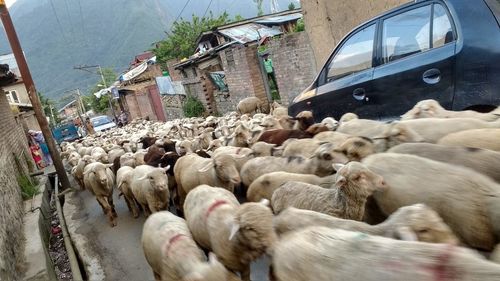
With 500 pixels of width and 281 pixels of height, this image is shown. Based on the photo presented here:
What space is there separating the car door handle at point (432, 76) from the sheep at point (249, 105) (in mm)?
9240

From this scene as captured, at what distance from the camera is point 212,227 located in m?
4.08

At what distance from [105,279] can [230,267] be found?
2.69 metres

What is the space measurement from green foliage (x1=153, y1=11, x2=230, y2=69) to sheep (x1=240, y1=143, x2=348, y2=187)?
29.3 meters

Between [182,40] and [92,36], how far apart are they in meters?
133

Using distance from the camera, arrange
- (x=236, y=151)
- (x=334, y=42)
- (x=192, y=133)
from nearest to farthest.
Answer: (x=236, y=151), (x=334, y=42), (x=192, y=133)

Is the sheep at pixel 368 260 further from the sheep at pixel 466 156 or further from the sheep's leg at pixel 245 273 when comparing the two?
the sheep at pixel 466 156

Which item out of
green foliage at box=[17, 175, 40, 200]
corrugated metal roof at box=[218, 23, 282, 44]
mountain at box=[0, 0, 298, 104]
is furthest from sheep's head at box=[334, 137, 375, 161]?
mountain at box=[0, 0, 298, 104]

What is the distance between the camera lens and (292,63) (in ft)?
39.1

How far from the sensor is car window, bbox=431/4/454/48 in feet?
15.5

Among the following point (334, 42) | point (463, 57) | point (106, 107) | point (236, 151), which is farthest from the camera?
point (106, 107)

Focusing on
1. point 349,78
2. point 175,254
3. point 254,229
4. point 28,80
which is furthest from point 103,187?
point 28,80

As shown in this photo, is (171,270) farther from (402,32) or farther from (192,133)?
(192,133)

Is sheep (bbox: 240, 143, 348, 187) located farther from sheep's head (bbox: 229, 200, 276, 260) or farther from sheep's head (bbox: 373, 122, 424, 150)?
sheep's head (bbox: 229, 200, 276, 260)

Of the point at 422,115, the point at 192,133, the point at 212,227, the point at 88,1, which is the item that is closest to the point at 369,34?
the point at 422,115
